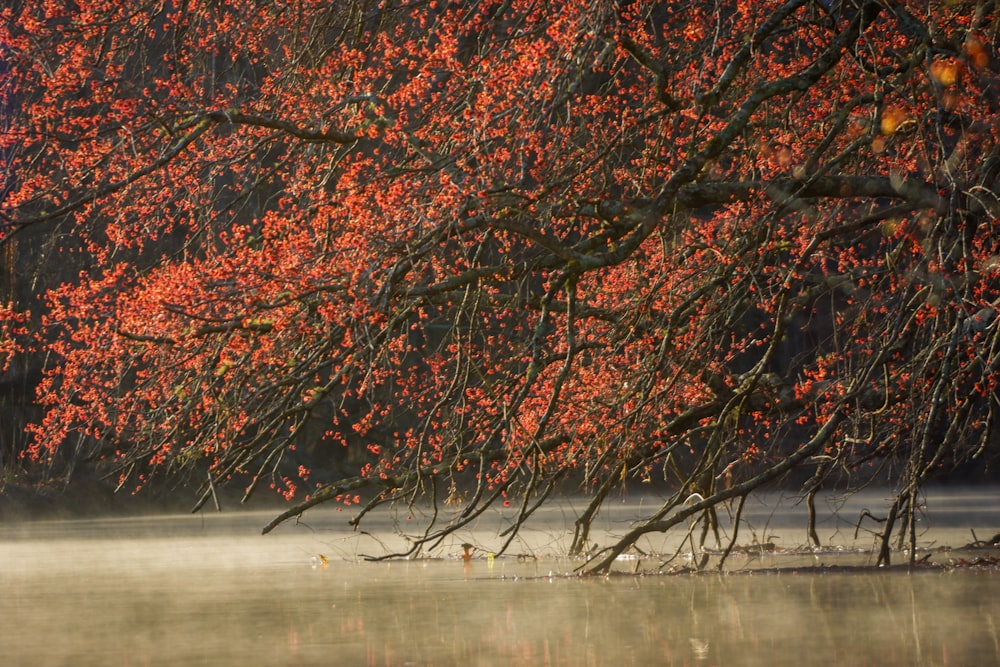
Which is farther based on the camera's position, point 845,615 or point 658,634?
point 845,615

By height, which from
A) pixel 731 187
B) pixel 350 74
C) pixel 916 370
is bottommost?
pixel 916 370

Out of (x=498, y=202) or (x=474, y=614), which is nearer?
(x=498, y=202)

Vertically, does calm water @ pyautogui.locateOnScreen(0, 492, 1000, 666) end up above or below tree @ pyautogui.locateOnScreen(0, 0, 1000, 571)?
below

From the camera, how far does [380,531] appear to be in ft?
61.9

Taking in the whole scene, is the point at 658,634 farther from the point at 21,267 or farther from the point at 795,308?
the point at 21,267

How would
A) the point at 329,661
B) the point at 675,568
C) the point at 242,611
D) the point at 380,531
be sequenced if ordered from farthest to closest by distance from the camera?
the point at 380,531 → the point at 675,568 → the point at 242,611 → the point at 329,661

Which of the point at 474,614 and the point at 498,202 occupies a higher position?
the point at 498,202

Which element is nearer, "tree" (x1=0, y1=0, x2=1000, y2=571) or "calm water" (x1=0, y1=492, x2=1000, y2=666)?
"calm water" (x1=0, y1=492, x2=1000, y2=666)

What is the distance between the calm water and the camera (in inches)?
277

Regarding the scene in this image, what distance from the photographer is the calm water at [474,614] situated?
23.1ft

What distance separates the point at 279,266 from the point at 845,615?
3.57m

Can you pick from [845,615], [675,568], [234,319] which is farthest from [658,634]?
[675,568]

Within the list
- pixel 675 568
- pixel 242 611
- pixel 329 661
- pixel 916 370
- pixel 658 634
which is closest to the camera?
pixel 329 661

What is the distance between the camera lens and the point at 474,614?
888cm
